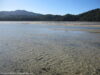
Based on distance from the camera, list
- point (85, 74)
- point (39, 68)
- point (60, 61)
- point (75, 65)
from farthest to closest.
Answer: point (60, 61), point (75, 65), point (39, 68), point (85, 74)

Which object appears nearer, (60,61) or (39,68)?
(39,68)

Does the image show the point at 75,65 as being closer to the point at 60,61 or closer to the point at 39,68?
the point at 60,61

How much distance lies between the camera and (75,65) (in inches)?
203

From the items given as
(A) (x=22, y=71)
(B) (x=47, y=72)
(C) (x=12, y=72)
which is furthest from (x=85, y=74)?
(C) (x=12, y=72)

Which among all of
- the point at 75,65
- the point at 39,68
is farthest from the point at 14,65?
the point at 75,65

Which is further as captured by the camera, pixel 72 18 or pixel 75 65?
pixel 72 18

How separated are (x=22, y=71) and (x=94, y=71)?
256 cm

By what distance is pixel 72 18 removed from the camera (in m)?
87.8

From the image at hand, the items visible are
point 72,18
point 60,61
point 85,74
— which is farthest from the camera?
point 72,18

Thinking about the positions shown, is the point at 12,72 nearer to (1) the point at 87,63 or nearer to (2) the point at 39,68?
(2) the point at 39,68

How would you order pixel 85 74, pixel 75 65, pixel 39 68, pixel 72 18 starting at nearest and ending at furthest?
pixel 85 74, pixel 39 68, pixel 75 65, pixel 72 18

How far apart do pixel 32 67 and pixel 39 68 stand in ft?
0.95

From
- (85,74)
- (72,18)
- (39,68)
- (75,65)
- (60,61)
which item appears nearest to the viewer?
(85,74)

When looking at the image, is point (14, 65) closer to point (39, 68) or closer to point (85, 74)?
point (39, 68)
